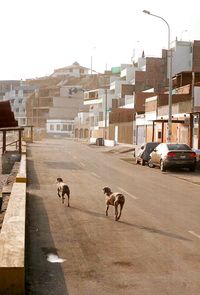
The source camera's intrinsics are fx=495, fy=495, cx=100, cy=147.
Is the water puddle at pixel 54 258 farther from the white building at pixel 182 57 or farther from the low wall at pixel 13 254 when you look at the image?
the white building at pixel 182 57

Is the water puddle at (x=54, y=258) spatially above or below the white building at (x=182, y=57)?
below

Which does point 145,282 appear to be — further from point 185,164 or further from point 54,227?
point 185,164

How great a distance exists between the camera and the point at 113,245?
941 centimetres

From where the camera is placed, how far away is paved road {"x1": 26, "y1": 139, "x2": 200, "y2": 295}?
279 inches

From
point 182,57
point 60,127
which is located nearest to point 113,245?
point 182,57

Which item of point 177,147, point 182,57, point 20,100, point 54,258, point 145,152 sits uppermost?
point 182,57

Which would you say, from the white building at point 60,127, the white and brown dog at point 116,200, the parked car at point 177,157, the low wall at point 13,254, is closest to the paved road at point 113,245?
the white and brown dog at point 116,200

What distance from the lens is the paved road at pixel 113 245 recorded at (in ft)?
23.2

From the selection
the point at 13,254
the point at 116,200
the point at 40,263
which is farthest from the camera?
the point at 116,200

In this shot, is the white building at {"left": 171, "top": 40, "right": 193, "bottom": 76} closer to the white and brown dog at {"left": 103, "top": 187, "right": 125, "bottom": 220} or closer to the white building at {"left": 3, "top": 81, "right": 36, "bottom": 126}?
the white and brown dog at {"left": 103, "top": 187, "right": 125, "bottom": 220}

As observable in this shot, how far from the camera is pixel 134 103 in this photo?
248ft

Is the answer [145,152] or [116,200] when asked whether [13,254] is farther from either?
[145,152]

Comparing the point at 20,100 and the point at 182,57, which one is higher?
the point at 182,57

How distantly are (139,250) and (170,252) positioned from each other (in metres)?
0.56
